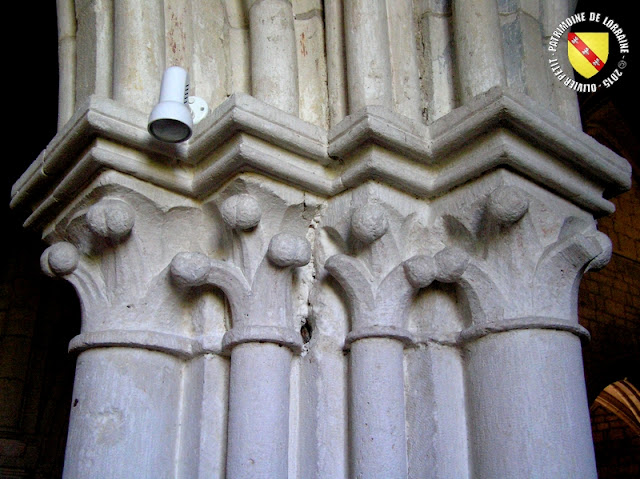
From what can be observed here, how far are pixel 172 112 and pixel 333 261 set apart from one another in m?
0.45

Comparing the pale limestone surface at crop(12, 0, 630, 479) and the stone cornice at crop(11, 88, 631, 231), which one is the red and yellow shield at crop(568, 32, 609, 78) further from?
the stone cornice at crop(11, 88, 631, 231)

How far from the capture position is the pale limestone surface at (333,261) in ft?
4.23

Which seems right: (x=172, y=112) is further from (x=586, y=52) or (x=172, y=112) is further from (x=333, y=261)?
A: (x=586, y=52)

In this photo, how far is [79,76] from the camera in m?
1.62

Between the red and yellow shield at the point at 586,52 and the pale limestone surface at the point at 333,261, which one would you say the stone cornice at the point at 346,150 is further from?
the red and yellow shield at the point at 586,52

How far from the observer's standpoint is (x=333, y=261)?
1432mm

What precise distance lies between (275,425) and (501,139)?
2.35 ft

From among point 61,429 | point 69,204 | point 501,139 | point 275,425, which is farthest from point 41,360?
point 501,139

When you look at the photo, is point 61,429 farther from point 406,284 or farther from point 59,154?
point 406,284

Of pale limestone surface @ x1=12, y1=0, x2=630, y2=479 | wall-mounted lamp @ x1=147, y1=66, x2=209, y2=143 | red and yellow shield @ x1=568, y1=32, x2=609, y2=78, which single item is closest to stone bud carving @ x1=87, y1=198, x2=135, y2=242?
pale limestone surface @ x1=12, y1=0, x2=630, y2=479

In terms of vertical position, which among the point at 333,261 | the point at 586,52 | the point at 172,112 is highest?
the point at 586,52

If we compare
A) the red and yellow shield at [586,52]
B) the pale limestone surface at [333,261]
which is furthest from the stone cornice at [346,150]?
the red and yellow shield at [586,52]

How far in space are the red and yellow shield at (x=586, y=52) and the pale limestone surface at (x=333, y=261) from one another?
0.59m

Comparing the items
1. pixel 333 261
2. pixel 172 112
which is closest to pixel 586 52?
pixel 333 261
